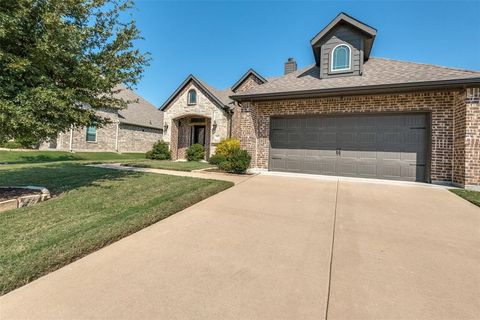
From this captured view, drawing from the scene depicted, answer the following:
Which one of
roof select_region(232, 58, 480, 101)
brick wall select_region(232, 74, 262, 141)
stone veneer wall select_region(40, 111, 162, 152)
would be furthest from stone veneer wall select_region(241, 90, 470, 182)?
stone veneer wall select_region(40, 111, 162, 152)

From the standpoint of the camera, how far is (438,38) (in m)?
9.92

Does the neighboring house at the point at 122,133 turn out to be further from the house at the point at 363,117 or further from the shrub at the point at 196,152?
the house at the point at 363,117

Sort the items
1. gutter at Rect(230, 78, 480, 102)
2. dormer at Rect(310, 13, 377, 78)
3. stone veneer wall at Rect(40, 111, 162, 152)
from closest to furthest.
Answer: gutter at Rect(230, 78, 480, 102) → dormer at Rect(310, 13, 377, 78) → stone veneer wall at Rect(40, 111, 162, 152)

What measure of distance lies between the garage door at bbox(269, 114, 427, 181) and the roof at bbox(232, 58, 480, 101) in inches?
47.3

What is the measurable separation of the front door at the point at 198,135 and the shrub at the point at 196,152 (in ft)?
2.76

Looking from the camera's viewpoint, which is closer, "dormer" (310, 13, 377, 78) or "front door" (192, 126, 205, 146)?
"dormer" (310, 13, 377, 78)

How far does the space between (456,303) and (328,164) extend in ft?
25.1

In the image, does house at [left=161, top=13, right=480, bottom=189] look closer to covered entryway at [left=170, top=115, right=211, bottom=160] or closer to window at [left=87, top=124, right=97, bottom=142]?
covered entryway at [left=170, top=115, right=211, bottom=160]

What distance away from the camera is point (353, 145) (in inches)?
352

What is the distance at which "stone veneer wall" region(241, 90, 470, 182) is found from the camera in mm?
7738

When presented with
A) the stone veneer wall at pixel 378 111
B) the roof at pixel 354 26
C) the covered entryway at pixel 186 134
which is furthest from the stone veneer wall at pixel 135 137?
the roof at pixel 354 26

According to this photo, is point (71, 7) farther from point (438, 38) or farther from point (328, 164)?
point (438, 38)

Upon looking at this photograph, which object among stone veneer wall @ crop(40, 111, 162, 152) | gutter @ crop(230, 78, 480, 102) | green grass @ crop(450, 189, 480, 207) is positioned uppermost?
gutter @ crop(230, 78, 480, 102)

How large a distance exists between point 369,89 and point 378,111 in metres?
1.01
